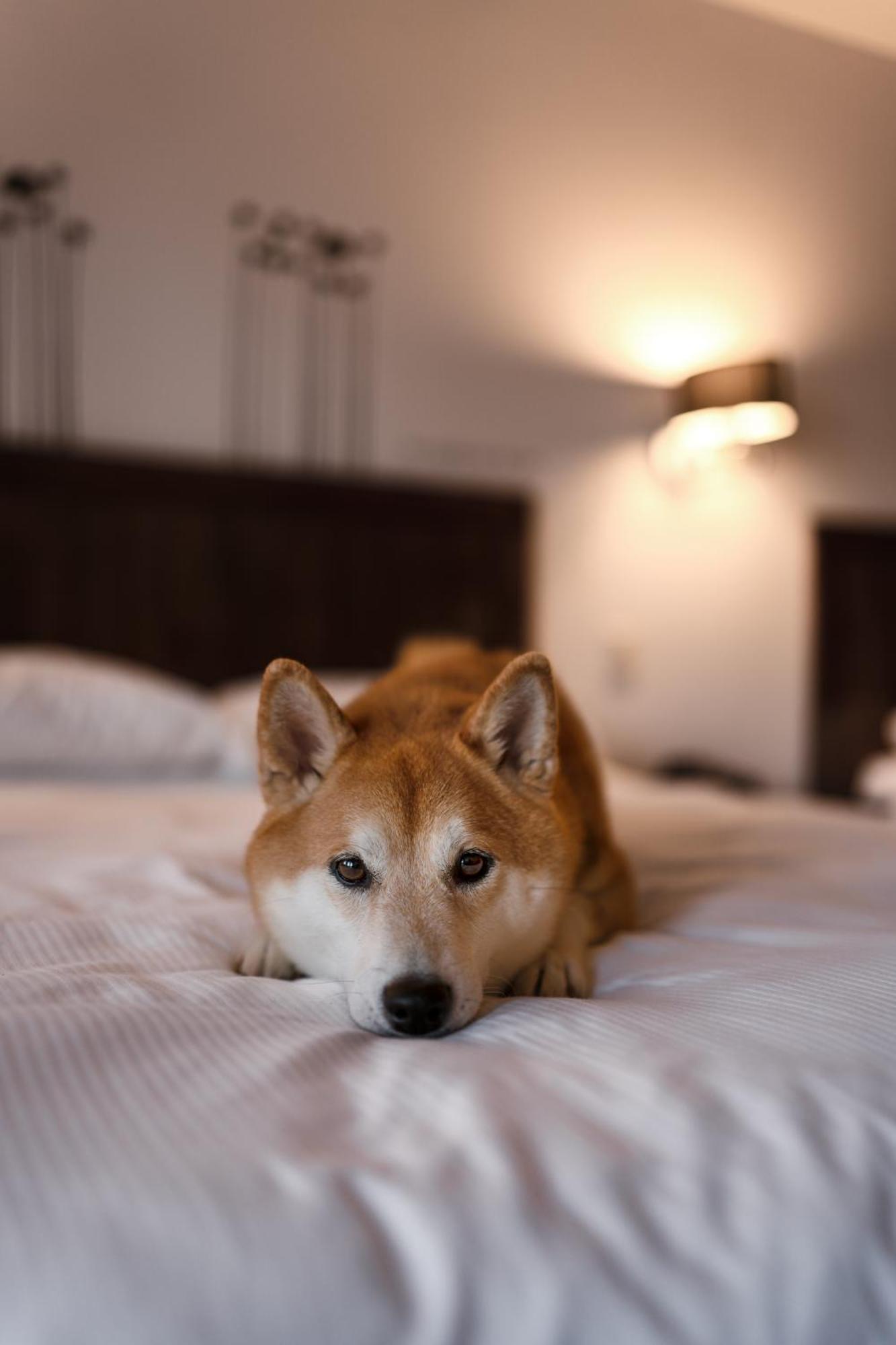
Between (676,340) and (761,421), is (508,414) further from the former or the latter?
(761,421)

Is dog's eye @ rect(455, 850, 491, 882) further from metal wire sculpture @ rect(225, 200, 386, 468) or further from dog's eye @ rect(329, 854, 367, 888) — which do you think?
metal wire sculpture @ rect(225, 200, 386, 468)

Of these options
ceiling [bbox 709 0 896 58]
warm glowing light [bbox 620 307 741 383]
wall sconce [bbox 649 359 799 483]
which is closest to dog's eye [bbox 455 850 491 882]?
wall sconce [bbox 649 359 799 483]

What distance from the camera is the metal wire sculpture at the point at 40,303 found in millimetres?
2801

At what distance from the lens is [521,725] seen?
1.14 m

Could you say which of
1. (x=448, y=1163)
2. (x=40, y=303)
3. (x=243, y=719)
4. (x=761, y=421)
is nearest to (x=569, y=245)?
(x=761, y=421)

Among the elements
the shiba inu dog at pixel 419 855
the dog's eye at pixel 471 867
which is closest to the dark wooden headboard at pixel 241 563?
the shiba inu dog at pixel 419 855

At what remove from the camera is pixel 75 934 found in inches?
42.3

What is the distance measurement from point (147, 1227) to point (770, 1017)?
0.55m

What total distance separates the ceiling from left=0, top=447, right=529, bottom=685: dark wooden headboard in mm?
1976

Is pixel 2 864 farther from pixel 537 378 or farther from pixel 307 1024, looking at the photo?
pixel 537 378

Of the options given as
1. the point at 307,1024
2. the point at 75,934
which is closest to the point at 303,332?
the point at 75,934

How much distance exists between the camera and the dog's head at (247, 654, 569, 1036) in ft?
3.09

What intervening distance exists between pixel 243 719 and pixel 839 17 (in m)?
3.18

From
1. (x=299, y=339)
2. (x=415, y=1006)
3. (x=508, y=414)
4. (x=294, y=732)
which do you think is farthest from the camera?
(x=508, y=414)
